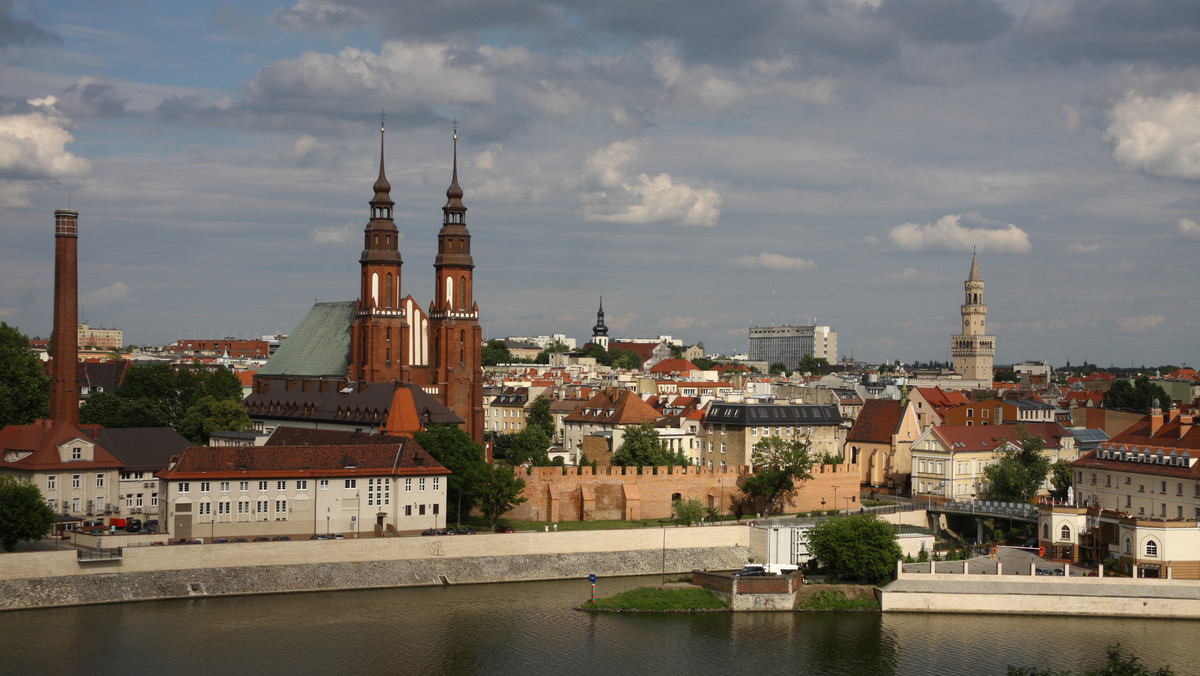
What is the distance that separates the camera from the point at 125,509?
2785 inches

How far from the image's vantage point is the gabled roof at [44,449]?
6762cm

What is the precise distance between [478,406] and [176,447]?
20178 mm

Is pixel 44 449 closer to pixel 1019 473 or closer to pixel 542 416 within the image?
pixel 542 416

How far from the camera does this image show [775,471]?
257 feet

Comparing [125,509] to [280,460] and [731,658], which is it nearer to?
[280,460]

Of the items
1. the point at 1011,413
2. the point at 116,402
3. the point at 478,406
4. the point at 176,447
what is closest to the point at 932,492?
the point at 1011,413

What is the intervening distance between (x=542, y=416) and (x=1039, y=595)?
200ft

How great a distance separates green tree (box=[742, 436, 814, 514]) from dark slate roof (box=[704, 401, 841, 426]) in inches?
169

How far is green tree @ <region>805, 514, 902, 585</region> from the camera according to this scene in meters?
61.2

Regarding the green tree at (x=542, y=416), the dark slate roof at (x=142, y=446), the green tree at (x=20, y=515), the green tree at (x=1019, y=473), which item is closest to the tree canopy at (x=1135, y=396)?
the green tree at (x=1019, y=473)

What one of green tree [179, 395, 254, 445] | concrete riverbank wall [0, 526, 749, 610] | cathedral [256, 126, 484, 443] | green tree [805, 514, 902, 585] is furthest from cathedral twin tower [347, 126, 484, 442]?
green tree [805, 514, 902, 585]

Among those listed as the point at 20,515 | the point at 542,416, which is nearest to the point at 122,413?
the point at 20,515

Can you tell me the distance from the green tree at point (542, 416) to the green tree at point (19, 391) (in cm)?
4015

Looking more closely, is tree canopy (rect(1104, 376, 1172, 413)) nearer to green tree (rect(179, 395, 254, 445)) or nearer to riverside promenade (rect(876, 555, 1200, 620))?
riverside promenade (rect(876, 555, 1200, 620))
